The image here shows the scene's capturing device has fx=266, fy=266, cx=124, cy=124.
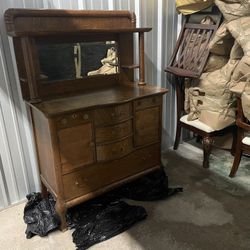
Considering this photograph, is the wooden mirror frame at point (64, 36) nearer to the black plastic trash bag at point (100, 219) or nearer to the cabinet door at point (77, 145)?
the cabinet door at point (77, 145)

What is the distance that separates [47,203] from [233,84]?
5.92 ft

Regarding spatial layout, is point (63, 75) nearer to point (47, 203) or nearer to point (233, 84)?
point (47, 203)

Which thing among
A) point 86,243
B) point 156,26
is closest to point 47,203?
point 86,243

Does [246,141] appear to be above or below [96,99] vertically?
below

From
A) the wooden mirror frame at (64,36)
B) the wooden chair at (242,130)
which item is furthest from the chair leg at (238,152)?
the wooden mirror frame at (64,36)

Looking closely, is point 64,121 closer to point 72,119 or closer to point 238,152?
point 72,119

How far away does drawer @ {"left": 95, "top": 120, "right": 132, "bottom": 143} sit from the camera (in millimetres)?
1795

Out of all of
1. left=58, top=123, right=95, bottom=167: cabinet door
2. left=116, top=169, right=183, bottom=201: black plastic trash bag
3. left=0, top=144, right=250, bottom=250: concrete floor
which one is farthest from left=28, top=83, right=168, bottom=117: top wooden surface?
left=0, top=144, right=250, bottom=250: concrete floor

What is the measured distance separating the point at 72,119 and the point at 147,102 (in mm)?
614

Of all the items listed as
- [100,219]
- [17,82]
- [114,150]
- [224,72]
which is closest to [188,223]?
[100,219]

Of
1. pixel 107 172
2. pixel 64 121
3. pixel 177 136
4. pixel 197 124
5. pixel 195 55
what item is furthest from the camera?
pixel 177 136

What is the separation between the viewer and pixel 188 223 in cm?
189

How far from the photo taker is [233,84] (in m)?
2.28

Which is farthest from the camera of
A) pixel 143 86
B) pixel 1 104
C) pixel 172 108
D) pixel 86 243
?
pixel 172 108
